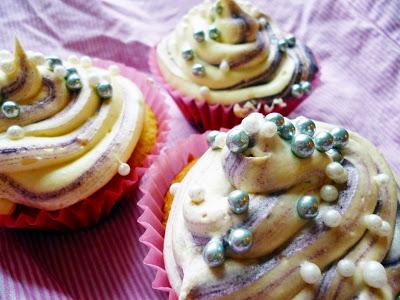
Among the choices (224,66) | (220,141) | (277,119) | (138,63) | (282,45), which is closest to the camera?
(277,119)

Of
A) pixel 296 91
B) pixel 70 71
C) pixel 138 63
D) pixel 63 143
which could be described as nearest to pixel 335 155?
pixel 296 91

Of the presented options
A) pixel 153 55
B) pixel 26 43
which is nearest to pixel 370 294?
pixel 153 55

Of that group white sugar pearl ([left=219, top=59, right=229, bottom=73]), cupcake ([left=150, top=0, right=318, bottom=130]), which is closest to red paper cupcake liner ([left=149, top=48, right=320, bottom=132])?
cupcake ([left=150, top=0, right=318, bottom=130])

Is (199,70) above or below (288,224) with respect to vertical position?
below

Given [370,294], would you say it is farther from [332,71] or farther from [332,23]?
[332,23]

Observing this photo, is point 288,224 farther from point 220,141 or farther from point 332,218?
point 220,141

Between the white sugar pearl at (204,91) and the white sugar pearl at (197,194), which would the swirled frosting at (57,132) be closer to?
the white sugar pearl at (204,91)

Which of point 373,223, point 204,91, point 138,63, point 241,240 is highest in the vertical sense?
point 373,223
